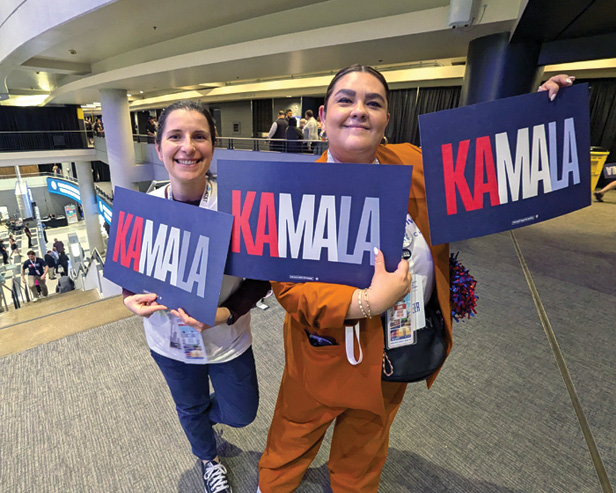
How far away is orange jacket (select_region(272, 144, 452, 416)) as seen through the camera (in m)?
0.91

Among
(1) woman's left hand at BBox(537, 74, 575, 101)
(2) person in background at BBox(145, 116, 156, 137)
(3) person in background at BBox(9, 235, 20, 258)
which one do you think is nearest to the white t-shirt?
(1) woman's left hand at BBox(537, 74, 575, 101)

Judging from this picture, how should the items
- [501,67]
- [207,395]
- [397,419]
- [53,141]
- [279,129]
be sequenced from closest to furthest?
[207,395], [397,419], [501,67], [279,129], [53,141]

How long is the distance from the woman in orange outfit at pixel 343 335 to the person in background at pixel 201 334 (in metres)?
0.19

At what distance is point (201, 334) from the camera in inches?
46.5

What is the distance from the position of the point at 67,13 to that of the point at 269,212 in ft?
26.0

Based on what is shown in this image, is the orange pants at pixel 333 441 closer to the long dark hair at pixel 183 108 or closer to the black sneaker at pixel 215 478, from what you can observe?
the black sneaker at pixel 215 478

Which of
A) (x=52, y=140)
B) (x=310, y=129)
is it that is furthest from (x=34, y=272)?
(x=52, y=140)

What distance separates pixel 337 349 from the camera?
101 cm

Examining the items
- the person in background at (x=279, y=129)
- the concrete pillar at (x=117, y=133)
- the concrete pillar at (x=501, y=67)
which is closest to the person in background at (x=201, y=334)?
the concrete pillar at (x=501, y=67)

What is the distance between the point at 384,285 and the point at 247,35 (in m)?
7.69

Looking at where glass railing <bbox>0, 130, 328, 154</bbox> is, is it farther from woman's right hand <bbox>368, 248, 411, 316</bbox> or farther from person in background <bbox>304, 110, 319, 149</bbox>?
woman's right hand <bbox>368, 248, 411, 316</bbox>

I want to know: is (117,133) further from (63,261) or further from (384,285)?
(384,285)

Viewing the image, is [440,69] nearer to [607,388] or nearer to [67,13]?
[67,13]

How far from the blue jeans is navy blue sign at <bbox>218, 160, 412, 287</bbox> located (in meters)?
0.59
